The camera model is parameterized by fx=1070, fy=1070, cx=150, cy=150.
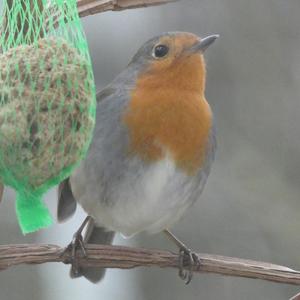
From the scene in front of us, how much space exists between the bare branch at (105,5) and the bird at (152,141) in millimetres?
592

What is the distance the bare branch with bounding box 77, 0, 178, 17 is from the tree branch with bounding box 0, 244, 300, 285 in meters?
0.90

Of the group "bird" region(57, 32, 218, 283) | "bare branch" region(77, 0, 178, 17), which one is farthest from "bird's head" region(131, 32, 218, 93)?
"bare branch" region(77, 0, 178, 17)

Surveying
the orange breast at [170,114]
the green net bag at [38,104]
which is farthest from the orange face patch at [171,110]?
the green net bag at [38,104]

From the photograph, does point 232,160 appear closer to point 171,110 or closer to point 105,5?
point 171,110

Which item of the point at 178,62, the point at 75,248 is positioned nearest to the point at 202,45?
the point at 178,62

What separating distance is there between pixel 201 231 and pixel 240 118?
0.88 metres

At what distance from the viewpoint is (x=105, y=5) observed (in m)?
4.08

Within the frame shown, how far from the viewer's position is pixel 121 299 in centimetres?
718

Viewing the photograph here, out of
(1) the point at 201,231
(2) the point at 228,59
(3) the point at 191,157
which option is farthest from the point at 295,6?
(3) the point at 191,157

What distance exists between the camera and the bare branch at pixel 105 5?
4051 mm

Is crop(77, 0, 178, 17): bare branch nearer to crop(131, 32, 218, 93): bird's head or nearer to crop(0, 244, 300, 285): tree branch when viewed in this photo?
crop(131, 32, 218, 93): bird's head

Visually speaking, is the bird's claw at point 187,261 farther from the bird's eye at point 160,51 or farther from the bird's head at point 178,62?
the bird's eye at point 160,51

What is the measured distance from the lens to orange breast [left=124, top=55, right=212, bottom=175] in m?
4.72

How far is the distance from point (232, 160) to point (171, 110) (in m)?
2.19
